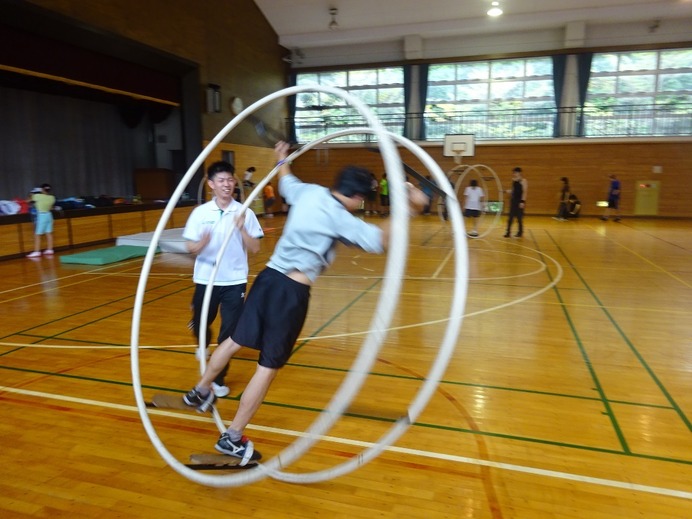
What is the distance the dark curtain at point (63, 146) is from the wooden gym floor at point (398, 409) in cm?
896

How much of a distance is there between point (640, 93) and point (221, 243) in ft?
81.3

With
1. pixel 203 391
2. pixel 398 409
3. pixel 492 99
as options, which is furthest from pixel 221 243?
pixel 492 99

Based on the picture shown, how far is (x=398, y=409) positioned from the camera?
4281 millimetres

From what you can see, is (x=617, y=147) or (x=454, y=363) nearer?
(x=454, y=363)

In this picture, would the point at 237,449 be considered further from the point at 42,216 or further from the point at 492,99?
the point at 492,99

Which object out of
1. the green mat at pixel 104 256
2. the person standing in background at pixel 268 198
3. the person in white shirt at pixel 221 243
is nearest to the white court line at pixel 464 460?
the person in white shirt at pixel 221 243

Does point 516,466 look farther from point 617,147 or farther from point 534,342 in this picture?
point 617,147

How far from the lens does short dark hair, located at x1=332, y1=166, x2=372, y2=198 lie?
2.91m

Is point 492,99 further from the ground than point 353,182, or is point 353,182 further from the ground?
point 492,99

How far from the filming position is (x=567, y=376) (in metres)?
4.98

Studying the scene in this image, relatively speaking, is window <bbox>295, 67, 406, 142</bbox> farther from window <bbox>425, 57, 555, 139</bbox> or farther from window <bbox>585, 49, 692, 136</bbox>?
window <bbox>585, 49, 692, 136</bbox>

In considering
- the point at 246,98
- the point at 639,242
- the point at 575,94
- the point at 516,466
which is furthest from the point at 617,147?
the point at 516,466

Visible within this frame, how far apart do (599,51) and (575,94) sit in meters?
2.04

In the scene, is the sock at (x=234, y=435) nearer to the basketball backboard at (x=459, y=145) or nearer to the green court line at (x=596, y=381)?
the green court line at (x=596, y=381)
